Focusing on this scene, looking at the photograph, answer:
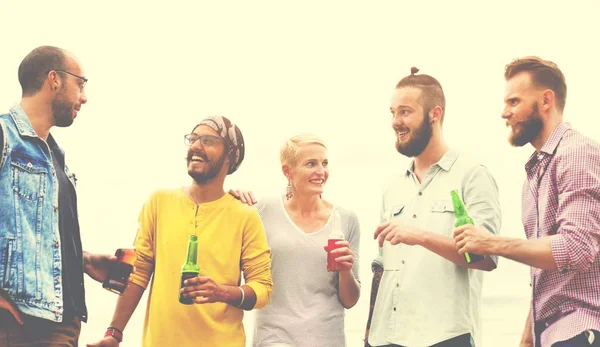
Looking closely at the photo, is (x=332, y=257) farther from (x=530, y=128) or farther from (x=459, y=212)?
(x=530, y=128)

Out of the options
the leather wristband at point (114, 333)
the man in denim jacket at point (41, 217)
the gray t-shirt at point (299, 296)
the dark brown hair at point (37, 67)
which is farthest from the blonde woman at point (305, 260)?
the dark brown hair at point (37, 67)

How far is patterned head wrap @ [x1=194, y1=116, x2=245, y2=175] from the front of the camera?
520 cm

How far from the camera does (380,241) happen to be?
4695mm

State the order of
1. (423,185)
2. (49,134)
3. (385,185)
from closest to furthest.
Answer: (49,134) < (423,185) < (385,185)

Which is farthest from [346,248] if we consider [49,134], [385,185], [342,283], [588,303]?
[49,134]

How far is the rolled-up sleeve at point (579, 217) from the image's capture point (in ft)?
13.3

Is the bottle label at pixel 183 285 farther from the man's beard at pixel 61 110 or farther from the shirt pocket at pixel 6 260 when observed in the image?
the man's beard at pixel 61 110

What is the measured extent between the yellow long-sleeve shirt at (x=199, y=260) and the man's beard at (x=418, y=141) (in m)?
1.00

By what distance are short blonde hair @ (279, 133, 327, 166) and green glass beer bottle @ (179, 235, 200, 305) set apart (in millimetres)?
1062

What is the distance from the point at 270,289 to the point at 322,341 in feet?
1.62

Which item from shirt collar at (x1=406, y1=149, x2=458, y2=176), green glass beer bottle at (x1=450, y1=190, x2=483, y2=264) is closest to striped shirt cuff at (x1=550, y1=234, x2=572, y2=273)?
green glass beer bottle at (x1=450, y1=190, x2=483, y2=264)

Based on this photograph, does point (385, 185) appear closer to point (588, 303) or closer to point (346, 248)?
point (346, 248)

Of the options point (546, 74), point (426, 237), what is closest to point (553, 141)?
point (546, 74)

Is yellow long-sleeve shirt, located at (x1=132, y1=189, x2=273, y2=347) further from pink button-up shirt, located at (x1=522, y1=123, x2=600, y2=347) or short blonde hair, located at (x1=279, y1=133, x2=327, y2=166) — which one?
pink button-up shirt, located at (x1=522, y1=123, x2=600, y2=347)
